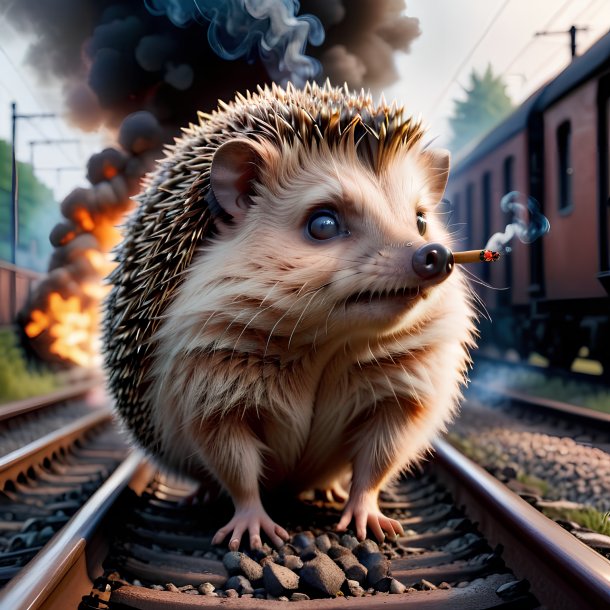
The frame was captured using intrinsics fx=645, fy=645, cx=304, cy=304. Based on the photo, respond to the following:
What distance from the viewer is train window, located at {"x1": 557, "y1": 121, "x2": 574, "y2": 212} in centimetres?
507

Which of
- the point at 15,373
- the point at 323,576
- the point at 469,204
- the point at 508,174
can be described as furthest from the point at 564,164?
the point at 15,373

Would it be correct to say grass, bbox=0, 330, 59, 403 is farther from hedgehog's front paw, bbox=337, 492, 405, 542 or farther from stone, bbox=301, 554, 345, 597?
stone, bbox=301, 554, 345, 597

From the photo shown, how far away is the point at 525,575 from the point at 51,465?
2778 millimetres

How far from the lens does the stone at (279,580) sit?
6.08 feet

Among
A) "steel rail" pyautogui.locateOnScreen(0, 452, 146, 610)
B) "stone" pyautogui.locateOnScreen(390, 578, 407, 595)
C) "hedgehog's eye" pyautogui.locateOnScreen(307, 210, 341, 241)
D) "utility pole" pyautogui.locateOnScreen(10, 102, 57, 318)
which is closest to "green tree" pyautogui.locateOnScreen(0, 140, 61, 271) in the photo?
"utility pole" pyautogui.locateOnScreen(10, 102, 57, 318)

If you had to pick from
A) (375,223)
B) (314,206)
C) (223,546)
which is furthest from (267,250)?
(223,546)

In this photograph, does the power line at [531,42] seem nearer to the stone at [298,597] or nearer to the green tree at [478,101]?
the green tree at [478,101]

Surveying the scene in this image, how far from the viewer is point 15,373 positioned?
16.1 feet

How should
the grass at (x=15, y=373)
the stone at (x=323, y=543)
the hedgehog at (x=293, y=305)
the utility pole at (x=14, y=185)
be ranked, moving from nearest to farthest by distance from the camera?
the hedgehog at (x=293, y=305) → the stone at (x=323, y=543) → the utility pole at (x=14, y=185) → the grass at (x=15, y=373)

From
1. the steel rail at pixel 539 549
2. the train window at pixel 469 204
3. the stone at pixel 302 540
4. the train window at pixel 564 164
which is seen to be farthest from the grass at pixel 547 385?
the stone at pixel 302 540

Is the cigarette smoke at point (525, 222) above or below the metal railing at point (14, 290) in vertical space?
above

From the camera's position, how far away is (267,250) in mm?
2004

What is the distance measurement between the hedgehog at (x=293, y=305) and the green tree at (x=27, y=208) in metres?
1.24

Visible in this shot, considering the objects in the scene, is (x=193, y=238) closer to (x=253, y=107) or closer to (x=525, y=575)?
(x=253, y=107)
